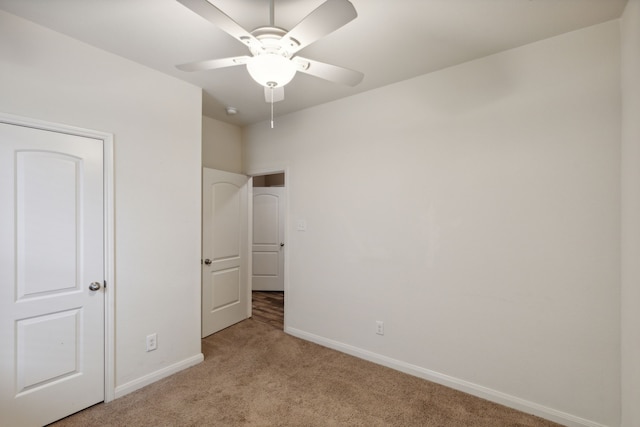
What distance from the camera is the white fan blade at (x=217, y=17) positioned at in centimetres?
111

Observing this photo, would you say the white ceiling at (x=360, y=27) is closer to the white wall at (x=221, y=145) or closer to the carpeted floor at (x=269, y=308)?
the white wall at (x=221, y=145)

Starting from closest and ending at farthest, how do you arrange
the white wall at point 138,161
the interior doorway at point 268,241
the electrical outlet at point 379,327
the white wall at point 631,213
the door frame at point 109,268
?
the white wall at point 631,213, the white wall at point 138,161, the door frame at point 109,268, the electrical outlet at point 379,327, the interior doorway at point 268,241

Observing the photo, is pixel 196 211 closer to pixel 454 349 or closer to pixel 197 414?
pixel 197 414

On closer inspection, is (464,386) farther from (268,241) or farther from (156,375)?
(268,241)

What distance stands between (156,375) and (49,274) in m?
1.20

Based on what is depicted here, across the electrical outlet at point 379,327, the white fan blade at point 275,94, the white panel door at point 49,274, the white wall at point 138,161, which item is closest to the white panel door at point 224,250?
the white wall at point 138,161

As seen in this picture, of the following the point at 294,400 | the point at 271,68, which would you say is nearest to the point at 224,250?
the point at 294,400

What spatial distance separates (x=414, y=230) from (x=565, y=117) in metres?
1.31

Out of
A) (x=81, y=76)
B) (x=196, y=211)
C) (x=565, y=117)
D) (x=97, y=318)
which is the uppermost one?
(x=81, y=76)

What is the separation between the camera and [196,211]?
282 centimetres

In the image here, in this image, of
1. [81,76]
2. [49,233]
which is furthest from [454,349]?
[81,76]

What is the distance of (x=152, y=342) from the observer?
2.48 m

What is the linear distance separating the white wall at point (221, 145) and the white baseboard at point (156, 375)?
2162 mm

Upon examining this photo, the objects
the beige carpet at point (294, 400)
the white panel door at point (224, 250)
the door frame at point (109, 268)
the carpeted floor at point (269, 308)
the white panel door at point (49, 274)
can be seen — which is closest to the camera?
the white panel door at point (49, 274)
